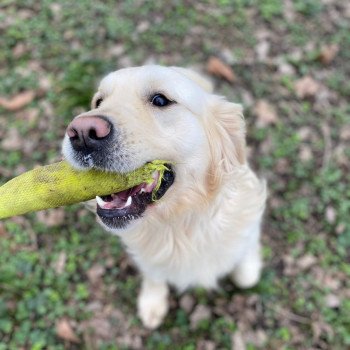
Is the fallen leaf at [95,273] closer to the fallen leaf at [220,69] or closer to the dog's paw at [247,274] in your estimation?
the dog's paw at [247,274]

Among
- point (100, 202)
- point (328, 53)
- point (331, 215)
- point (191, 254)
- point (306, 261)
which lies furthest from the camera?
point (328, 53)

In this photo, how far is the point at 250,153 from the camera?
12.9 ft

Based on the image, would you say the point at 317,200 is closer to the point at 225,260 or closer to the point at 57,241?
the point at 225,260

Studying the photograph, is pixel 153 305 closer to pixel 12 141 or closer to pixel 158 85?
pixel 158 85

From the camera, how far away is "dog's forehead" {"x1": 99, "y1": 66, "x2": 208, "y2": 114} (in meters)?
2.21

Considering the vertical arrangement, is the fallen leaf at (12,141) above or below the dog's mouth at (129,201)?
below

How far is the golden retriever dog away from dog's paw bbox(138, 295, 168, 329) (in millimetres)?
380

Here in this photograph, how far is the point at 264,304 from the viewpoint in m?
3.38

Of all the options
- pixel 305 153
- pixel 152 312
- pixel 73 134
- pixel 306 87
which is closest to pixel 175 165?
pixel 73 134

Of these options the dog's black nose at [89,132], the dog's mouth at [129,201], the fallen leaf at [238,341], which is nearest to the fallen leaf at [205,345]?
Answer: the fallen leaf at [238,341]

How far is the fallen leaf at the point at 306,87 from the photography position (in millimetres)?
4246

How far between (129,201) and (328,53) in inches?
126

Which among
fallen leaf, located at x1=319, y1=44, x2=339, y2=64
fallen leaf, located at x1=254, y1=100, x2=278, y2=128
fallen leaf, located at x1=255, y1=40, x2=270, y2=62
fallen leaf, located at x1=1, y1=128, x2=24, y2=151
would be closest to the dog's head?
fallen leaf, located at x1=254, y1=100, x2=278, y2=128

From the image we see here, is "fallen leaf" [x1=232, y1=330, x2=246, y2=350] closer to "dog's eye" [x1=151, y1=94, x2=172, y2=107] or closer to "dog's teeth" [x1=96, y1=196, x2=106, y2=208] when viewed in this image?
"dog's teeth" [x1=96, y1=196, x2=106, y2=208]
